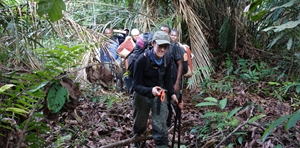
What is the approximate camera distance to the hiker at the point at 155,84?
354 centimetres

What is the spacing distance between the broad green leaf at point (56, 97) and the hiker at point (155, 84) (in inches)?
55.6

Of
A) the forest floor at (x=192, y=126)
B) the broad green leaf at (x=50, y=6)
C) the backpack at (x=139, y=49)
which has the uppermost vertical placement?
the broad green leaf at (x=50, y=6)

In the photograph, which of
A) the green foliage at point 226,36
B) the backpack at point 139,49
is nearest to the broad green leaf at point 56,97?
the backpack at point 139,49

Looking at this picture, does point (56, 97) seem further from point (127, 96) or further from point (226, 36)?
point (226, 36)

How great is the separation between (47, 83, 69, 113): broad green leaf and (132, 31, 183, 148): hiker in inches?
55.6

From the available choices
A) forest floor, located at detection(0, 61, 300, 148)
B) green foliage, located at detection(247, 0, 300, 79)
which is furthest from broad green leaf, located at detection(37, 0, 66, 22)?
green foliage, located at detection(247, 0, 300, 79)

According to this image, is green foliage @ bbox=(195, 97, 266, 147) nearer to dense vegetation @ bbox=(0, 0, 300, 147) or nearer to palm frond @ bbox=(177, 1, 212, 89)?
dense vegetation @ bbox=(0, 0, 300, 147)

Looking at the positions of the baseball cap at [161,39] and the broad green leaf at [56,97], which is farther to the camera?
the baseball cap at [161,39]

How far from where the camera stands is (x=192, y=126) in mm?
4973

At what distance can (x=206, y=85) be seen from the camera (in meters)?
7.04

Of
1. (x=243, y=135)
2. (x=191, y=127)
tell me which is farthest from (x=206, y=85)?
(x=243, y=135)

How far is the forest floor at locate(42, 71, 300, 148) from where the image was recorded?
3.90 meters

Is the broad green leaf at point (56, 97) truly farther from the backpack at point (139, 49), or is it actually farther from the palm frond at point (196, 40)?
the palm frond at point (196, 40)

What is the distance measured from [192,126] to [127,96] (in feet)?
7.23
